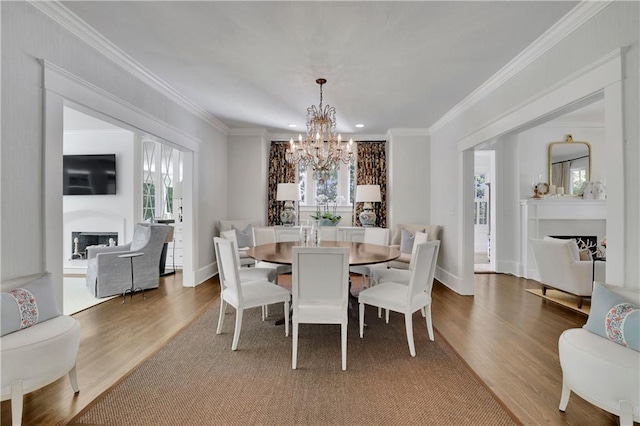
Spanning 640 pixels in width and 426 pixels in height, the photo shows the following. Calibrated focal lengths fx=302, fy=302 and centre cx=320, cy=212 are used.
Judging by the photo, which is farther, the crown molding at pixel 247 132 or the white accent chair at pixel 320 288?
the crown molding at pixel 247 132

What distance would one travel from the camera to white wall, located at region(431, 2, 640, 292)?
1.84 metres

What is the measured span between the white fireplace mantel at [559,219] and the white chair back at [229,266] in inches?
202

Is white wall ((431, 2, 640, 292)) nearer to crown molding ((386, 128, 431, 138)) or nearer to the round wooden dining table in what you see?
crown molding ((386, 128, 431, 138))

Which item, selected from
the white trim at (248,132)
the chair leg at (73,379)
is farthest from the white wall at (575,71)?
the chair leg at (73,379)

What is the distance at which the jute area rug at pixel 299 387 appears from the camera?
174 cm

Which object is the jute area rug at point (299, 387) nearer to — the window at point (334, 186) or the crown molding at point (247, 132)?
the window at point (334, 186)

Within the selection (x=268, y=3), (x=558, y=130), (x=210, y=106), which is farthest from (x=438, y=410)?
(x=558, y=130)

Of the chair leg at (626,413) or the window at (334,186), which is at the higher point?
the window at (334,186)

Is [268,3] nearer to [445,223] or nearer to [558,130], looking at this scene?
[445,223]

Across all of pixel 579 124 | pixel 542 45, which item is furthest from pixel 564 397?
pixel 579 124

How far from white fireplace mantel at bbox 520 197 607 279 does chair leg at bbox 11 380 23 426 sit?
638cm

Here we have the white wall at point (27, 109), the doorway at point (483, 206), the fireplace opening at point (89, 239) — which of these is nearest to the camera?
the white wall at point (27, 109)

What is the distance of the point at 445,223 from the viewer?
4801 millimetres

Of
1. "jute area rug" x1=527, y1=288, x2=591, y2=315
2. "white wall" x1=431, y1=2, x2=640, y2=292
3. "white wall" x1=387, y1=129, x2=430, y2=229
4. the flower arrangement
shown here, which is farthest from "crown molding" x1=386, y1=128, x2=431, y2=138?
"jute area rug" x1=527, y1=288, x2=591, y2=315
